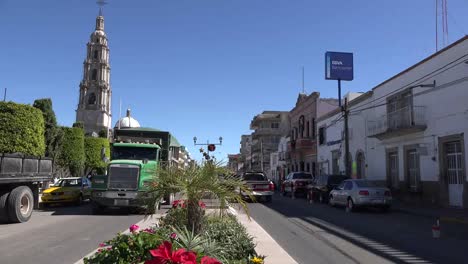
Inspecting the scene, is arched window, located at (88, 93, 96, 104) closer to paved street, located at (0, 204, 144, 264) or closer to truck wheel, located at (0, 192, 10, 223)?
paved street, located at (0, 204, 144, 264)

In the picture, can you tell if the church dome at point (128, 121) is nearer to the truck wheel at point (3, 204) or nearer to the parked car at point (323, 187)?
the parked car at point (323, 187)

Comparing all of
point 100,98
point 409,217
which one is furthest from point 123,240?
point 100,98

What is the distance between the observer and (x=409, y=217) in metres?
18.8

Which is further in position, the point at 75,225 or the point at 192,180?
the point at 75,225

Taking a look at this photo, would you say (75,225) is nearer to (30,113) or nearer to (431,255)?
(30,113)

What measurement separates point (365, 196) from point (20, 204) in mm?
14302

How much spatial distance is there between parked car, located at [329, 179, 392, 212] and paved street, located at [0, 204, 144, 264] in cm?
1032

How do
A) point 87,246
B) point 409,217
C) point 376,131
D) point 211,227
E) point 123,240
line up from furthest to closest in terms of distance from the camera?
1. point 376,131
2. point 409,217
3. point 87,246
4. point 211,227
5. point 123,240

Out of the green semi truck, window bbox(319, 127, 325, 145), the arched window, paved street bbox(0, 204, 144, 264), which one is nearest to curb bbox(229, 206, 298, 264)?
paved street bbox(0, 204, 144, 264)

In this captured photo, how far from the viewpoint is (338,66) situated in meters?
41.7

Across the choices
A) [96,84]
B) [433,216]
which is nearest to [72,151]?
[433,216]

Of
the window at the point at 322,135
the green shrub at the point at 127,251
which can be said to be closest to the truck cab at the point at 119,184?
the green shrub at the point at 127,251

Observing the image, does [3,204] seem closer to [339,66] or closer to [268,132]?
[339,66]

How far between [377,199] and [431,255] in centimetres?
1113
